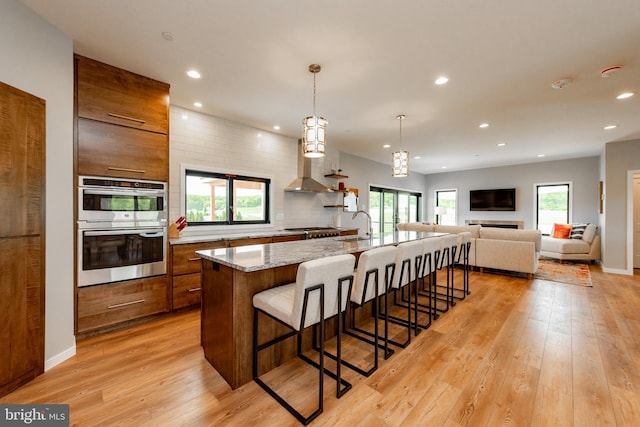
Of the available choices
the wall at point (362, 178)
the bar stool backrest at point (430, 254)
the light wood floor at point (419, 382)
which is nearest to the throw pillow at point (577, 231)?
the light wood floor at point (419, 382)

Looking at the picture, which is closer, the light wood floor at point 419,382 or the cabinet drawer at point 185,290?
the light wood floor at point 419,382

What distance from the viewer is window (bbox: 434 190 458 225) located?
9.42 metres

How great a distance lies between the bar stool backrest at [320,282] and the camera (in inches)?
60.3

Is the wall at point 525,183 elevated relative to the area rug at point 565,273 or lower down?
elevated

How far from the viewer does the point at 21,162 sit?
6.17 feet

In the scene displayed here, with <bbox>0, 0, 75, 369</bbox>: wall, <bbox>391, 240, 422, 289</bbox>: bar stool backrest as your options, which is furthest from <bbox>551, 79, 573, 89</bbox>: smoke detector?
<bbox>0, 0, 75, 369</bbox>: wall

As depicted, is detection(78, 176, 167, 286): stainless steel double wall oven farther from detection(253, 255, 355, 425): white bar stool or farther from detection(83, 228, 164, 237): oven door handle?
detection(253, 255, 355, 425): white bar stool

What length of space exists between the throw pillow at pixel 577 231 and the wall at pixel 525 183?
0.54 m

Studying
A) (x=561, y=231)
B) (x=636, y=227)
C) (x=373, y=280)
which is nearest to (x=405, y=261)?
(x=373, y=280)

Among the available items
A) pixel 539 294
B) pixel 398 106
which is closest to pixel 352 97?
pixel 398 106

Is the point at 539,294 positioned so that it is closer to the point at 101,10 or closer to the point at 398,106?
the point at 398,106

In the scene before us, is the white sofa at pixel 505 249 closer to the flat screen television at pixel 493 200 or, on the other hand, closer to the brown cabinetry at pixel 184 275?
the flat screen television at pixel 493 200

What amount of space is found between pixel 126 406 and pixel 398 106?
414cm

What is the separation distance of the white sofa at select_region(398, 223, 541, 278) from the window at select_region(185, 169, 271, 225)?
3864mm
